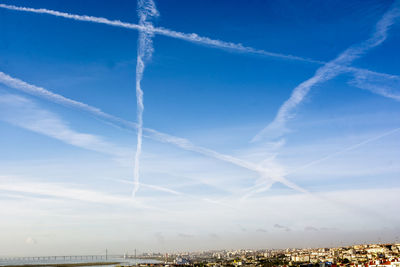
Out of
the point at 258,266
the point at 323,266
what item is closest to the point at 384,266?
the point at 323,266

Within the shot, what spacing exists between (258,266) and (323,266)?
74.1 ft

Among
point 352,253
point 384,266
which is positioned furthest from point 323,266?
point 352,253

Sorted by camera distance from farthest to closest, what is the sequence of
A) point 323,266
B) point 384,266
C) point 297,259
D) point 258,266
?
point 297,259, point 258,266, point 323,266, point 384,266

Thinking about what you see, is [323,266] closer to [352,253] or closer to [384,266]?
[384,266]

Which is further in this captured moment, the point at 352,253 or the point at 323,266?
the point at 352,253

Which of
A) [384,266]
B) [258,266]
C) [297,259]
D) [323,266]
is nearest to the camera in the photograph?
[384,266]

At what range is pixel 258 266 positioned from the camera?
107312 millimetres

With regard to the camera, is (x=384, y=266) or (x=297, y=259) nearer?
(x=384, y=266)

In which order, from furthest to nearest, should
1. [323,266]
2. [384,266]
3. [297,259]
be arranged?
1. [297,259]
2. [323,266]
3. [384,266]

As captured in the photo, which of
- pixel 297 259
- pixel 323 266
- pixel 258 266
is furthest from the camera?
pixel 297 259

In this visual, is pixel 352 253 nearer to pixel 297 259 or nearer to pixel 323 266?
pixel 297 259

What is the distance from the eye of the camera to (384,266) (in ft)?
230

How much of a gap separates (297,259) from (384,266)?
219ft

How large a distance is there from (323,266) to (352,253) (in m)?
58.0
